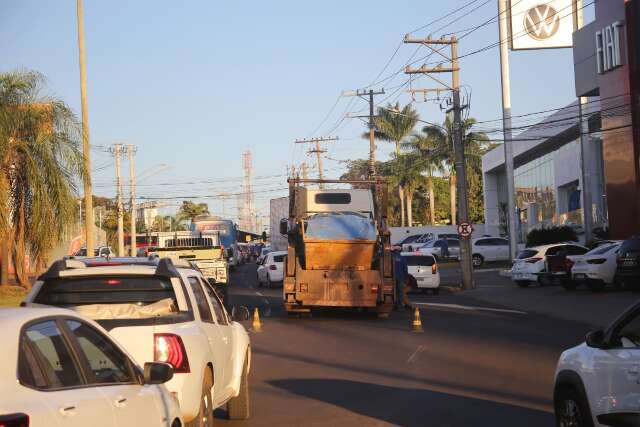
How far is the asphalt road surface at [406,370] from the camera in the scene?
1077 cm

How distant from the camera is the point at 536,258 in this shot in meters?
34.4

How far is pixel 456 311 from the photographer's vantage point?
1059 inches

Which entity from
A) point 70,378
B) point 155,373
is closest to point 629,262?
point 155,373

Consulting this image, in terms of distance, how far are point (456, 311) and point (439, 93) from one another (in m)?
23.1

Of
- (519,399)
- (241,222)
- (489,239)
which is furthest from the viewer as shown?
(241,222)

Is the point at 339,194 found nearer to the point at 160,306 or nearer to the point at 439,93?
the point at 160,306

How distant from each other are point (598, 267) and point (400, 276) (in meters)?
6.57

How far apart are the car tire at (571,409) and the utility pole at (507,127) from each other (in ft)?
120

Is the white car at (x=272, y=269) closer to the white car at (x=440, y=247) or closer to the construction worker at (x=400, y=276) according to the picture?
the construction worker at (x=400, y=276)

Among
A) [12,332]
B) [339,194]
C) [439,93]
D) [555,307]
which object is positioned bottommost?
[555,307]

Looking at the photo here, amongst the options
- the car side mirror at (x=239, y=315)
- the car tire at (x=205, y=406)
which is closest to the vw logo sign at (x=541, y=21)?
the car side mirror at (x=239, y=315)

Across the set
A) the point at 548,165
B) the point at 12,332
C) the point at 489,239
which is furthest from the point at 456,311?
the point at 548,165

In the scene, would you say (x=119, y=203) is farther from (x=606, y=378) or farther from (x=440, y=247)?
(x=606, y=378)

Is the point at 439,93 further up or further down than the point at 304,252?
further up
